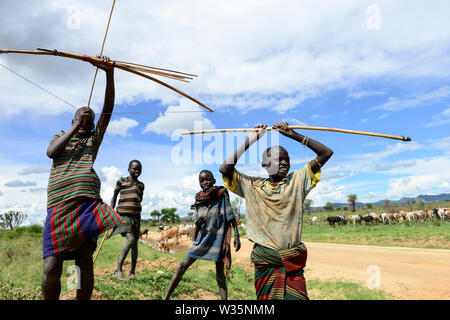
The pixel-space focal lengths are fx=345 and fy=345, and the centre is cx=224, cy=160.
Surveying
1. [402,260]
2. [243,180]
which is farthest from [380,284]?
[243,180]

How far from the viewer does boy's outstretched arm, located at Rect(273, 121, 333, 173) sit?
357 cm

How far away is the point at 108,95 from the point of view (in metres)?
3.63

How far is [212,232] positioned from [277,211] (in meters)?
1.82

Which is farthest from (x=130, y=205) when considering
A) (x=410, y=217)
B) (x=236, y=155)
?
(x=410, y=217)

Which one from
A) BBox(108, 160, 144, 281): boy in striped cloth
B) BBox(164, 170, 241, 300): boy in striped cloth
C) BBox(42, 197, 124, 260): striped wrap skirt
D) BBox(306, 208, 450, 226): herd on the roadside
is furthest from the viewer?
BBox(306, 208, 450, 226): herd on the roadside

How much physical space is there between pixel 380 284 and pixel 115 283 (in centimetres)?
562

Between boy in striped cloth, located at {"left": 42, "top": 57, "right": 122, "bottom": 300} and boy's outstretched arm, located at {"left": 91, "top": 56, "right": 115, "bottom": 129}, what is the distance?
14cm

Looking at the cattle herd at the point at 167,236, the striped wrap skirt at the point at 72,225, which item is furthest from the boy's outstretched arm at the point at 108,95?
the cattle herd at the point at 167,236

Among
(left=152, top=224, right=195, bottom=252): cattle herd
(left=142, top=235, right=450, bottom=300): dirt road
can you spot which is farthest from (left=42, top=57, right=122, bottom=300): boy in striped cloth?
(left=152, top=224, right=195, bottom=252): cattle herd

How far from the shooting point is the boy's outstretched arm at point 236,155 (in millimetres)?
3643

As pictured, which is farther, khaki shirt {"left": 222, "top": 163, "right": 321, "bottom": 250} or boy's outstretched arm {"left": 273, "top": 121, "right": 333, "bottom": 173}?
boy's outstretched arm {"left": 273, "top": 121, "right": 333, "bottom": 173}

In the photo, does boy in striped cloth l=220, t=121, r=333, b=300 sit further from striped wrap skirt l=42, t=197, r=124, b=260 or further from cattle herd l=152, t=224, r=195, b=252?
cattle herd l=152, t=224, r=195, b=252

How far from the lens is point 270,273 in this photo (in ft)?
11.2

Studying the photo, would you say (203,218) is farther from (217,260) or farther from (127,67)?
(127,67)
